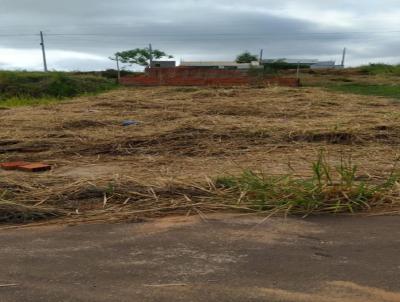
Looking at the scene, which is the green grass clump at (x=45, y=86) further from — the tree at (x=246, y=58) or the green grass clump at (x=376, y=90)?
the tree at (x=246, y=58)

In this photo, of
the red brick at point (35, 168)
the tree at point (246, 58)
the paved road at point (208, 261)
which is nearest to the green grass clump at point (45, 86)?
the red brick at point (35, 168)

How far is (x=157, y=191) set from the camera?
429 centimetres

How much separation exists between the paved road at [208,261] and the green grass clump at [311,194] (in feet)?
0.61

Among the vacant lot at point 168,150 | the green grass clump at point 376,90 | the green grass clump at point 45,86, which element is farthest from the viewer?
the green grass clump at point 45,86

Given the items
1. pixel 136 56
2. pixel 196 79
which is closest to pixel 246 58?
pixel 136 56

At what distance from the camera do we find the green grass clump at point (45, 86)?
2036cm

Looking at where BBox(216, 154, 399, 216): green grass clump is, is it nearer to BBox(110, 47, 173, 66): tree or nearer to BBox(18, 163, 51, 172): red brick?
BBox(18, 163, 51, 172): red brick

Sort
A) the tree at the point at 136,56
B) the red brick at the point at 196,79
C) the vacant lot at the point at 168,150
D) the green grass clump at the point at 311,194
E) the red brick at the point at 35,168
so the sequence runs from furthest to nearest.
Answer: the tree at the point at 136,56
the red brick at the point at 196,79
the red brick at the point at 35,168
the vacant lot at the point at 168,150
the green grass clump at the point at 311,194

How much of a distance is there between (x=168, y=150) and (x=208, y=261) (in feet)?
12.2

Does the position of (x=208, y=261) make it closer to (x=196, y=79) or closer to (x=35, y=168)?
(x=35, y=168)

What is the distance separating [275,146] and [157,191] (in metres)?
2.68

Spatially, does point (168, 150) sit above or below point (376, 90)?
above

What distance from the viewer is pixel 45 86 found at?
68.7 feet

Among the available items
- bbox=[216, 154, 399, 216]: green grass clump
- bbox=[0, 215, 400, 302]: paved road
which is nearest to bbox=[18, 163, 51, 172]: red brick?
bbox=[0, 215, 400, 302]: paved road
